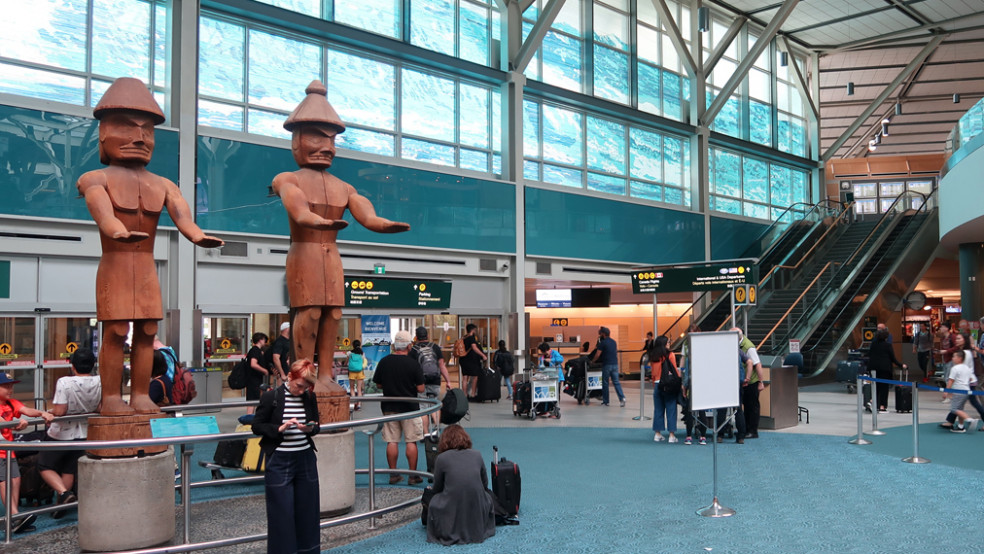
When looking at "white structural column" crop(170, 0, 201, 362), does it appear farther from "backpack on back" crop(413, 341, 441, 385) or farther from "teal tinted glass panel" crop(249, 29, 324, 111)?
"backpack on back" crop(413, 341, 441, 385)

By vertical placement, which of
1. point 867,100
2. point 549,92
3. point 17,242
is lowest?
point 17,242

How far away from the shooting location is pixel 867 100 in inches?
1454

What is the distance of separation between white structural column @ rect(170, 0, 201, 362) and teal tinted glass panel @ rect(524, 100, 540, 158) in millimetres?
8668

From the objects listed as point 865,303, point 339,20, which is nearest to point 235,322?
point 339,20

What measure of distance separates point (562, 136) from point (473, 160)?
3.04 metres

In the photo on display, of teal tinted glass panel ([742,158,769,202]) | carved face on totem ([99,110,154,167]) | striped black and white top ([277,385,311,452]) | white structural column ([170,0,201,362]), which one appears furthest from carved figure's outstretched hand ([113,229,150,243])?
teal tinted glass panel ([742,158,769,202])

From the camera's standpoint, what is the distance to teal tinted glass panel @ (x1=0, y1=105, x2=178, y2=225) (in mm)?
13188

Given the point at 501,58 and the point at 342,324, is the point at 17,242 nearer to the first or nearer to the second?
the point at 342,324

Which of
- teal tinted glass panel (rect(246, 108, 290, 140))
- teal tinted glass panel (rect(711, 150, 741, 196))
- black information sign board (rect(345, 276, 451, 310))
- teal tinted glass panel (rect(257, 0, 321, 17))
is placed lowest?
black information sign board (rect(345, 276, 451, 310))

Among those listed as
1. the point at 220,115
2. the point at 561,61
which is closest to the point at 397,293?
the point at 220,115

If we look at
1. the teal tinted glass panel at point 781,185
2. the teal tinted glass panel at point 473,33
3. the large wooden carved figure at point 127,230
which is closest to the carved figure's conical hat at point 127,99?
the large wooden carved figure at point 127,230

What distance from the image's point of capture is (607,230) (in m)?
22.6

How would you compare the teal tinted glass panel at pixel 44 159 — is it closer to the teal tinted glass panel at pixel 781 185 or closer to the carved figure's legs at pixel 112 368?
the carved figure's legs at pixel 112 368

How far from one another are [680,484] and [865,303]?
15.3m
